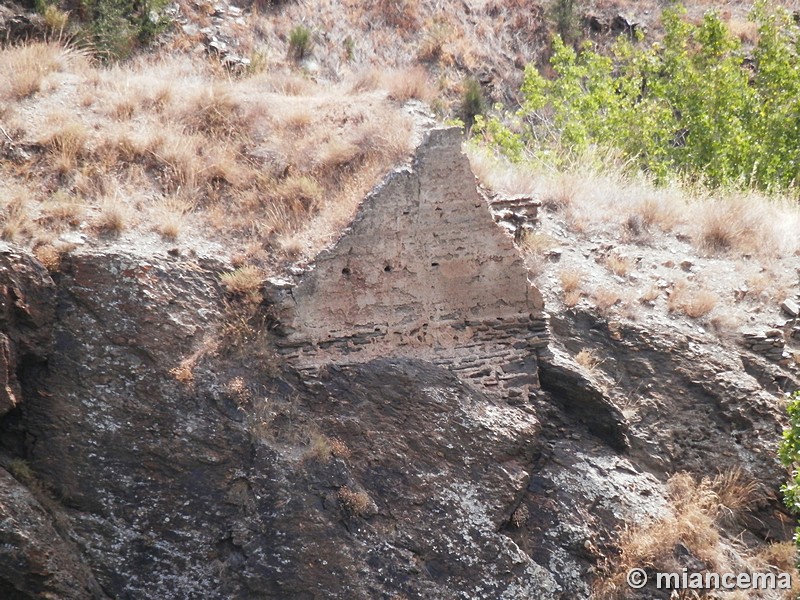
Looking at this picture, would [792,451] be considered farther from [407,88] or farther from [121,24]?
[121,24]

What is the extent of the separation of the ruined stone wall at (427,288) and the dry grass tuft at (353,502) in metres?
1.44

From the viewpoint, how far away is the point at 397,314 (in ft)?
33.5

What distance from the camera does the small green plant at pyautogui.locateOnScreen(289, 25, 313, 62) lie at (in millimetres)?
18906

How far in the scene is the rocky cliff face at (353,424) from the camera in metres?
8.80

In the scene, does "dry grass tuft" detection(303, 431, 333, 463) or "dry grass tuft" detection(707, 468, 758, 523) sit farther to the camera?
"dry grass tuft" detection(707, 468, 758, 523)

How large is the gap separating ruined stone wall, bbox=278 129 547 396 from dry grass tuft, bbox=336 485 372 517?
1437 millimetres

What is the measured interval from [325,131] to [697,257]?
5.01 metres

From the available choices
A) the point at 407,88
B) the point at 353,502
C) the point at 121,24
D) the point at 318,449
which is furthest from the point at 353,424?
the point at 121,24

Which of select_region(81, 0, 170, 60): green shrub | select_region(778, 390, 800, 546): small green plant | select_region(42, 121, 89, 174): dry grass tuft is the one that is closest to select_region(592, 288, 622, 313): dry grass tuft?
select_region(778, 390, 800, 546): small green plant

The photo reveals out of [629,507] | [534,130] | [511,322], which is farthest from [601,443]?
[534,130]

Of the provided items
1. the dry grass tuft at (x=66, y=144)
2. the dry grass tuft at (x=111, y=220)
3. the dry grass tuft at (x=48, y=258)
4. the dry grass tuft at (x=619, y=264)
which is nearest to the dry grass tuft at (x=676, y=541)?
the dry grass tuft at (x=619, y=264)

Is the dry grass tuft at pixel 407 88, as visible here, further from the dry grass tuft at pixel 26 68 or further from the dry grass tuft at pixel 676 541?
the dry grass tuft at pixel 676 541

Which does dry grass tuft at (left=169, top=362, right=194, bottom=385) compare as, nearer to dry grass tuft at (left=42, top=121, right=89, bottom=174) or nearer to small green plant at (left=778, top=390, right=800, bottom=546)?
dry grass tuft at (left=42, top=121, right=89, bottom=174)

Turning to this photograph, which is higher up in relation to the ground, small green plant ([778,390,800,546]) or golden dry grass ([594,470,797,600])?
small green plant ([778,390,800,546])
